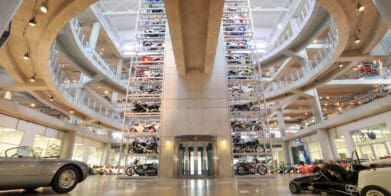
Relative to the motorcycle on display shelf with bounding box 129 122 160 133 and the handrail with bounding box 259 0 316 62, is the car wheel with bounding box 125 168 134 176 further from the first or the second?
the handrail with bounding box 259 0 316 62

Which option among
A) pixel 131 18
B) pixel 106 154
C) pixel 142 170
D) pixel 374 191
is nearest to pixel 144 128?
pixel 142 170

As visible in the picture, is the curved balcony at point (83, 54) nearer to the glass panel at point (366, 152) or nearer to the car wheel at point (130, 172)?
the car wheel at point (130, 172)

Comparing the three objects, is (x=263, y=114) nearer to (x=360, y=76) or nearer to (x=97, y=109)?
(x=360, y=76)

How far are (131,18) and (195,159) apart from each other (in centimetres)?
2100

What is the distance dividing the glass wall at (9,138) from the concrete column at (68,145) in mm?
5037

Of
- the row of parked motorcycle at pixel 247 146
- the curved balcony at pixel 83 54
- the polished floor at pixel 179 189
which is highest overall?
the curved balcony at pixel 83 54

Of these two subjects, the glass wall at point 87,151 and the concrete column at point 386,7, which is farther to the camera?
the glass wall at point 87,151

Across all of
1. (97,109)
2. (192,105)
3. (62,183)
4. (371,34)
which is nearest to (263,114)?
(192,105)

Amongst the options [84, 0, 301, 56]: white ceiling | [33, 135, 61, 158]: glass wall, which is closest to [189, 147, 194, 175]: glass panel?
[33, 135, 61, 158]: glass wall

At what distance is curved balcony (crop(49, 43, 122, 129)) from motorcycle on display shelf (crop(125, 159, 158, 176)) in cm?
657

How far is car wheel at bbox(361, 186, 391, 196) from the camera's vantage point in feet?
9.93

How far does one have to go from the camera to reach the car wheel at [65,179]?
455 centimetres

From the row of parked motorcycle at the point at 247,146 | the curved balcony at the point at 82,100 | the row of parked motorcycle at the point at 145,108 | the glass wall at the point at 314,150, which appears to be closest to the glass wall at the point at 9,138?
the curved balcony at the point at 82,100

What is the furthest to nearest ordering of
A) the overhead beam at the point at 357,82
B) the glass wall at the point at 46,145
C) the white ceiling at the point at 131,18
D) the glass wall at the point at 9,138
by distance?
1. the white ceiling at the point at 131,18
2. the overhead beam at the point at 357,82
3. the glass wall at the point at 46,145
4. the glass wall at the point at 9,138
